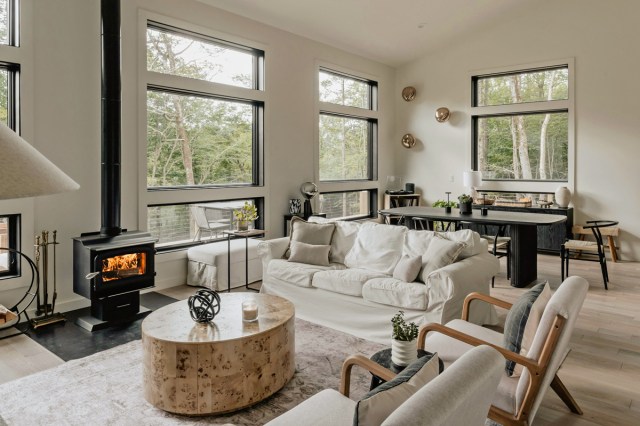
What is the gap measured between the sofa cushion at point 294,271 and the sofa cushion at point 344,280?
0.09 metres

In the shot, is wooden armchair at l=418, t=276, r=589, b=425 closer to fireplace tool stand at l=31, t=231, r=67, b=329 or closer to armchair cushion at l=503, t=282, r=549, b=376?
armchair cushion at l=503, t=282, r=549, b=376

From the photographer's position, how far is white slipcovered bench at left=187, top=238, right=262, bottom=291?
17.4ft

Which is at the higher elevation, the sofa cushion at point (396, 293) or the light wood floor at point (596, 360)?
the sofa cushion at point (396, 293)

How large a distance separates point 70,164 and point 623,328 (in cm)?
531

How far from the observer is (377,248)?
4.40 metres

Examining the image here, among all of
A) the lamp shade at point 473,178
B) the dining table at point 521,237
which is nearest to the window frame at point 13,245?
the dining table at point 521,237

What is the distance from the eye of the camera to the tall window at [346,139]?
780 centimetres

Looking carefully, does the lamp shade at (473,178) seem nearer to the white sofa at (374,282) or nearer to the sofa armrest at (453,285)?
the white sofa at (374,282)

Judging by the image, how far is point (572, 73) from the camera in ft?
24.1

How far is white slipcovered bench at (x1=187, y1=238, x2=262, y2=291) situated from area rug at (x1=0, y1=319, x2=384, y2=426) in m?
1.71

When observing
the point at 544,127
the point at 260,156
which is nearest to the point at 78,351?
the point at 260,156

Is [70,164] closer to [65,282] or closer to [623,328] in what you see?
[65,282]

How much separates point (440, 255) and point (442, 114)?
5.42 m

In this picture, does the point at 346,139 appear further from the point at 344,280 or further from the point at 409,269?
the point at 409,269
